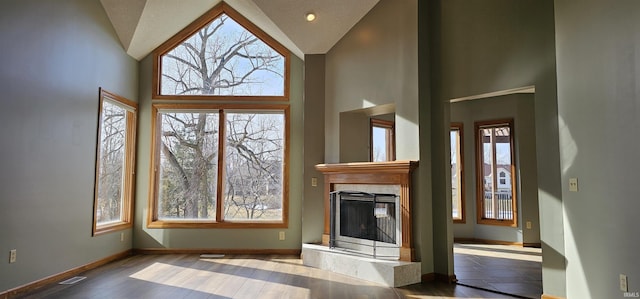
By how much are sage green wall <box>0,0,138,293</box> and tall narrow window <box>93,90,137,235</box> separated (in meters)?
0.18

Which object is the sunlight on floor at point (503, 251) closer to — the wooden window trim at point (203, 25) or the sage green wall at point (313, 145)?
the sage green wall at point (313, 145)

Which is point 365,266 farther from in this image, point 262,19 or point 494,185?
point 494,185

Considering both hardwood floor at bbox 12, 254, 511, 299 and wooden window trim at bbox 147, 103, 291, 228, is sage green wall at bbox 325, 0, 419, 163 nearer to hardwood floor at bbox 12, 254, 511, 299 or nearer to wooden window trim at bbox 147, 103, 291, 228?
wooden window trim at bbox 147, 103, 291, 228

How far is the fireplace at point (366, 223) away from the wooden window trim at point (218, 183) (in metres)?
1.03

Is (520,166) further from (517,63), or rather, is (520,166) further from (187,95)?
(187,95)

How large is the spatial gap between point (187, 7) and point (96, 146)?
2.23 m

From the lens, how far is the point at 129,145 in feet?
18.5

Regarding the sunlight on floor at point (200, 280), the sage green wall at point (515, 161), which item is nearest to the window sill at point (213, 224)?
the sunlight on floor at point (200, 280)

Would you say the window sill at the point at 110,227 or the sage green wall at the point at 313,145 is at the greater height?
the sage green wall at the point at 313,145

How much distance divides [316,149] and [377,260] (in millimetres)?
1809

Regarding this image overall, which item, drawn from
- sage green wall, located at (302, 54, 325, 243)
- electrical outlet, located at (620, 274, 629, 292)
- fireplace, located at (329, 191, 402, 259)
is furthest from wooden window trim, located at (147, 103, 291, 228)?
electrical outlet, located at (620, 274, 629, 292)

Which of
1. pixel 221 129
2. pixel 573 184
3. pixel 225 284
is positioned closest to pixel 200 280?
pixel 225 284

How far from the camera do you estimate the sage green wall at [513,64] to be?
3.51 metres

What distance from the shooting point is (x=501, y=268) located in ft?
16.3
